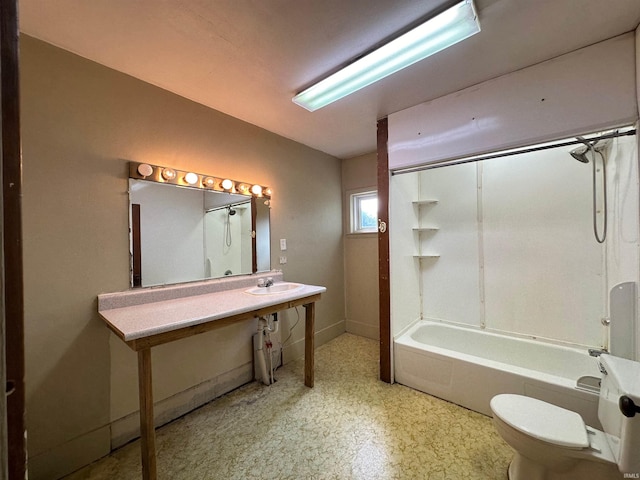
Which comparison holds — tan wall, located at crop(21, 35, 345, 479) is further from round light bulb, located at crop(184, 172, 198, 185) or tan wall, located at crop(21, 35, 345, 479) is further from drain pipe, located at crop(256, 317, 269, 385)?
drain pipe, located at crop(256, 317, 269, 385)

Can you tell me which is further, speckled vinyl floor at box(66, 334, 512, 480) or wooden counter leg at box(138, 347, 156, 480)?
speckled vinyl floor at box(66, 334, 512, 480)

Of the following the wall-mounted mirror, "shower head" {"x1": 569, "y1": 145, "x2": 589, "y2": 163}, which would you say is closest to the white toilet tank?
"shower head" {"x1": 569, "y1": 145, "x2": 589, "y2": 163}

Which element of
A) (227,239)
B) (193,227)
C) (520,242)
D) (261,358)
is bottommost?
(261,358)

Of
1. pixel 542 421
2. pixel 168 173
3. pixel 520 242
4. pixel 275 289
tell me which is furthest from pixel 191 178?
pixel 520 242

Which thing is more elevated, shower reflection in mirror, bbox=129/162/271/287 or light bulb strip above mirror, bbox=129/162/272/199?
light bulb strip above mirror, bbox=129/162/272/199

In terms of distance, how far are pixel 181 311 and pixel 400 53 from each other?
6.67 feet

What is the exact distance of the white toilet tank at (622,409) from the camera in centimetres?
101

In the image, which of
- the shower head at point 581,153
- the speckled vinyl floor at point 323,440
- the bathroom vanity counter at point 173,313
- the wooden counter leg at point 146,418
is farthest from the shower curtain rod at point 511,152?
the wooden counter leg at point 146,418

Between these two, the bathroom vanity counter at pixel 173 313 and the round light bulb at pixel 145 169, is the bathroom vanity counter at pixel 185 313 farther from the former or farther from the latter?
the round light bulb at pixel 145 169

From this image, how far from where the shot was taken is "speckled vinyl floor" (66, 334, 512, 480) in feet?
4.74

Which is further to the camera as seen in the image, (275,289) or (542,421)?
(275,289)

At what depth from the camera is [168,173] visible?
73.7 inches

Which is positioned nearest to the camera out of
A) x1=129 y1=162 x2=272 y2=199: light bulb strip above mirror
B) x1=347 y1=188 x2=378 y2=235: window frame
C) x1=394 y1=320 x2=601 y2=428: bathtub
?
x1=394 y1=320 x2=601 y2=428: bathtub

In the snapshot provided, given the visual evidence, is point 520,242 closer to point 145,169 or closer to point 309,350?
point 309,350
